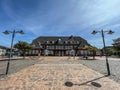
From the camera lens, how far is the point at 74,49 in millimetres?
50062

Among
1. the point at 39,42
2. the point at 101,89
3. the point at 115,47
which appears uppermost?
the point at 39,42

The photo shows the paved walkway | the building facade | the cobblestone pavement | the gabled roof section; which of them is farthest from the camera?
the gabled roof section

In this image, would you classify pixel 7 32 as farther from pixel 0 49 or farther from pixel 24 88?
pixel 0 49

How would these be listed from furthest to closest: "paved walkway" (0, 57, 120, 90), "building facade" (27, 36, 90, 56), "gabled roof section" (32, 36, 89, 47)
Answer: "gabled roof section" (32, 36, 89, 47) < "building facade" (27, 36, 90, 56) < "paved walkway" (0, 57, 120, 90)

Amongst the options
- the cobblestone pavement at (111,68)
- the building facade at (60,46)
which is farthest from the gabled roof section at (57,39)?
the cobblestone pavement at (111,68)

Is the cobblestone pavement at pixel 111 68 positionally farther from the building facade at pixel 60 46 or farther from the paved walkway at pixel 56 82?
the building facade at pixel 60 46

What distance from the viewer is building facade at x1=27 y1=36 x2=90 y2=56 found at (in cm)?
4891

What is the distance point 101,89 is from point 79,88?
3.51ft

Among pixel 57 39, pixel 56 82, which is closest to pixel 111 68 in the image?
pixel 56 82

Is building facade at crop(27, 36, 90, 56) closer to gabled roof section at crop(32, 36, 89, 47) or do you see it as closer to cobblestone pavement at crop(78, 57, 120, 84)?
gabled roof section at crop(32, 36, 89, 47)

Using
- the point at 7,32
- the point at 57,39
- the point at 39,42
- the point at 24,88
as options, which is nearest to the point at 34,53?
the point at 39,42

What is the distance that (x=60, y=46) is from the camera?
166ft

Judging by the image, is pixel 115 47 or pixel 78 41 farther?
pixel 78 41

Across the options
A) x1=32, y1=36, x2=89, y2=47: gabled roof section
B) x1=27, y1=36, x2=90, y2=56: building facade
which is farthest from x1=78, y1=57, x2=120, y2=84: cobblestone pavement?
x1=32, y1=36, x2=89, y2=47: gabled roof section
